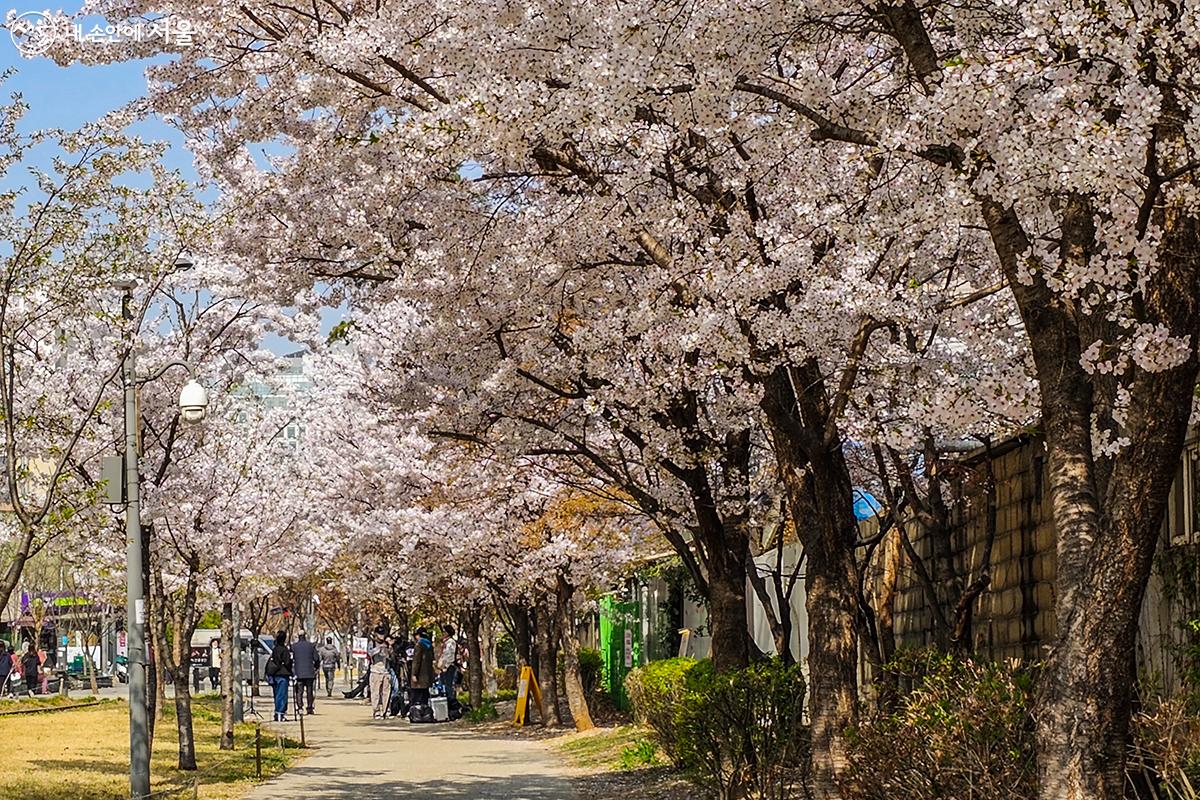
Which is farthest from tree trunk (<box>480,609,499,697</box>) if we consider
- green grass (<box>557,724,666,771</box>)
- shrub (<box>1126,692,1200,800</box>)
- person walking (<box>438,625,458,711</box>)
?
shrub (<box>1126,692,1200,800</box>)

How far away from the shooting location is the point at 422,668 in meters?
34.2

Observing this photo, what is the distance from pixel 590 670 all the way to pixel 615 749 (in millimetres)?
10813

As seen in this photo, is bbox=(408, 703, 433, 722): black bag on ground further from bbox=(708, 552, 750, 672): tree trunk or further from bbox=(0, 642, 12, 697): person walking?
bbox=(708, 552, 750, 672): tree trunk

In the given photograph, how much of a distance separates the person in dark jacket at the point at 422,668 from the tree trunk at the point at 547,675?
13.0ft

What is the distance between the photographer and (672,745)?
649 inches

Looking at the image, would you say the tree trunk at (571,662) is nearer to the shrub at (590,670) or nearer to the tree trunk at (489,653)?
the shrub at (590,670)

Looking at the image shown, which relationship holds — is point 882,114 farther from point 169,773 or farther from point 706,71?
point 169,773

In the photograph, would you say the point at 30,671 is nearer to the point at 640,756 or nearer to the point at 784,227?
the point at 640,756

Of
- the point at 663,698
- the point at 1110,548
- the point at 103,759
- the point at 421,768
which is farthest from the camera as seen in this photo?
the point at 103,759

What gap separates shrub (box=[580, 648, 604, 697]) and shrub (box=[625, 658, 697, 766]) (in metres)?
10.1

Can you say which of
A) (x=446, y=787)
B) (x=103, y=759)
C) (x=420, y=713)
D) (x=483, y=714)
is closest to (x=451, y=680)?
(x=483, y=714)

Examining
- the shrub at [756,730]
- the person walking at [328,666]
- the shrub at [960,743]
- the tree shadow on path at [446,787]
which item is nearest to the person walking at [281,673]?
the tree shadow on path at [446,787]

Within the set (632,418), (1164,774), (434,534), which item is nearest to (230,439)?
(434,534)

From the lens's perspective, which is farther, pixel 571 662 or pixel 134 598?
pixel 571 662
